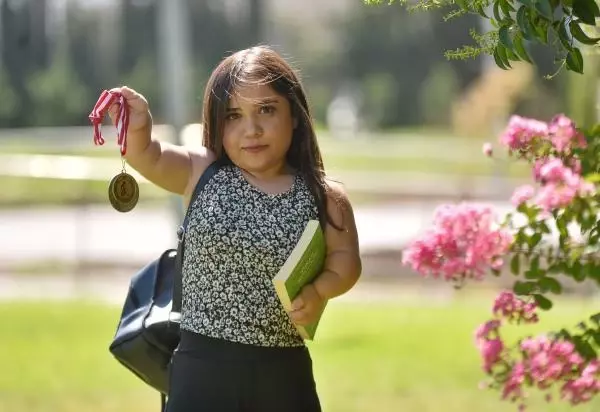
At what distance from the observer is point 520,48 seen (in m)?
3.14

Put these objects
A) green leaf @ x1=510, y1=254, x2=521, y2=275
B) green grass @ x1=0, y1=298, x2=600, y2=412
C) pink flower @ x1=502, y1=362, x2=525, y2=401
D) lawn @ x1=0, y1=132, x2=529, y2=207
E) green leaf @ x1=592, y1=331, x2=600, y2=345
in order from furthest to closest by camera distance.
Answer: lawn @ x1=0, y1=132, x2=529, y2=207
green grass @ x1=0, y1=298, x2=600, y2=412
pink flower @ x1=502, y1=362, x2=525, y2=401
green leaf @ x1=510, y1=254, x2=521, y2=275
green leaf @ x1=592, y1=331, x2=600, y2=345

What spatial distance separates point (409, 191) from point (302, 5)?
1093 inches

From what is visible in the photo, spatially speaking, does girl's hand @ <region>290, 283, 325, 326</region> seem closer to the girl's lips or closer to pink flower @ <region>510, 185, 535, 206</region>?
the girl's lips

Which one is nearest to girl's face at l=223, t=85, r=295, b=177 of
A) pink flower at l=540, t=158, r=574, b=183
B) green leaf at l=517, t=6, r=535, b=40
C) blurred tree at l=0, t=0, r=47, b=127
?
green leaf at l=517, t=6, r=535, b=40

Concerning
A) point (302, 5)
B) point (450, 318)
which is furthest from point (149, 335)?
point (302, 5)

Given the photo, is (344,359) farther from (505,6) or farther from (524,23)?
(524,23)

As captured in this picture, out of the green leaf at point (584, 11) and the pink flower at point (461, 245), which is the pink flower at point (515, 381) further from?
the green leaf at point (584, 11)

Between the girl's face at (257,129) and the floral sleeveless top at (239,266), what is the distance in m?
0.10

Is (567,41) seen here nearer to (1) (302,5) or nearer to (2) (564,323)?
(2) (564,323)

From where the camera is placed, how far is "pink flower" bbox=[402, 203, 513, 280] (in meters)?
4.41

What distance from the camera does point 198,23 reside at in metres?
40.6

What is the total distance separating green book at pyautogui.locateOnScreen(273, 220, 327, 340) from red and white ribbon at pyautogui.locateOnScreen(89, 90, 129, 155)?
451 mm

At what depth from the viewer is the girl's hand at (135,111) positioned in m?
3.30

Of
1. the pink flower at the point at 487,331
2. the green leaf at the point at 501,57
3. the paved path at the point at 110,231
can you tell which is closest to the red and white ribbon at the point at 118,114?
the green leaf at the point at 501,57
